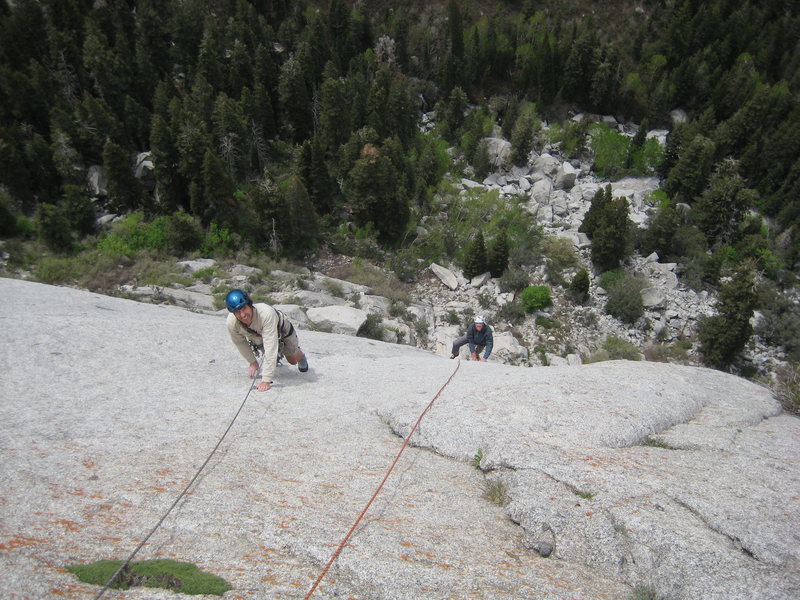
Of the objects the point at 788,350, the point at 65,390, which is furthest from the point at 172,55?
the point at 788,350

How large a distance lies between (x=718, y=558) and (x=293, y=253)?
32.2 meters

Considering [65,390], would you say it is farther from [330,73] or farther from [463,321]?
[330,73]

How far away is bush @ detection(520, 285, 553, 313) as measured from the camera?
3012 centimetres

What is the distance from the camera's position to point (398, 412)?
6996mm

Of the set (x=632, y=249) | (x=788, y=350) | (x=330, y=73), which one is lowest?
(x=788, y=350)

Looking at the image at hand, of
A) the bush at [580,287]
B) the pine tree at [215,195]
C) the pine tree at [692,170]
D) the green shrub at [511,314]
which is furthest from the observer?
the pine tree at [692,170]

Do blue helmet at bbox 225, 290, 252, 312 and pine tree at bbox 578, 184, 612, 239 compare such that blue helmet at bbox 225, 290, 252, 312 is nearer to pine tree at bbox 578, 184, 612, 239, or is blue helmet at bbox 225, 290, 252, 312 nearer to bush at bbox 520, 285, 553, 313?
bush at bbox 520, 285, 553, 313

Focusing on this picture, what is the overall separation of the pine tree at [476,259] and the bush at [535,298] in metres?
4.39

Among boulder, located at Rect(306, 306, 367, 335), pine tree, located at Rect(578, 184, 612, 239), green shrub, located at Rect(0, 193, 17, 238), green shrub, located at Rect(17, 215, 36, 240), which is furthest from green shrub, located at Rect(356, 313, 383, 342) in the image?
green shrub, located at Rect(0, 193, 17, 238)

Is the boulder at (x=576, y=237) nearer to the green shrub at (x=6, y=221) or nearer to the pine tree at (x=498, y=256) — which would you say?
the pine tree at (x=498, y=256)

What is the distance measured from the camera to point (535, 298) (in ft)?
98.9

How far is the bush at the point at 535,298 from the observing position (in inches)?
1186

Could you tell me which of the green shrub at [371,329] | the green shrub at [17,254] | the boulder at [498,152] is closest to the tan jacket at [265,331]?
the green shrub at [371,329]

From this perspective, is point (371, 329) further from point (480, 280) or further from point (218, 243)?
point (218, 243)
